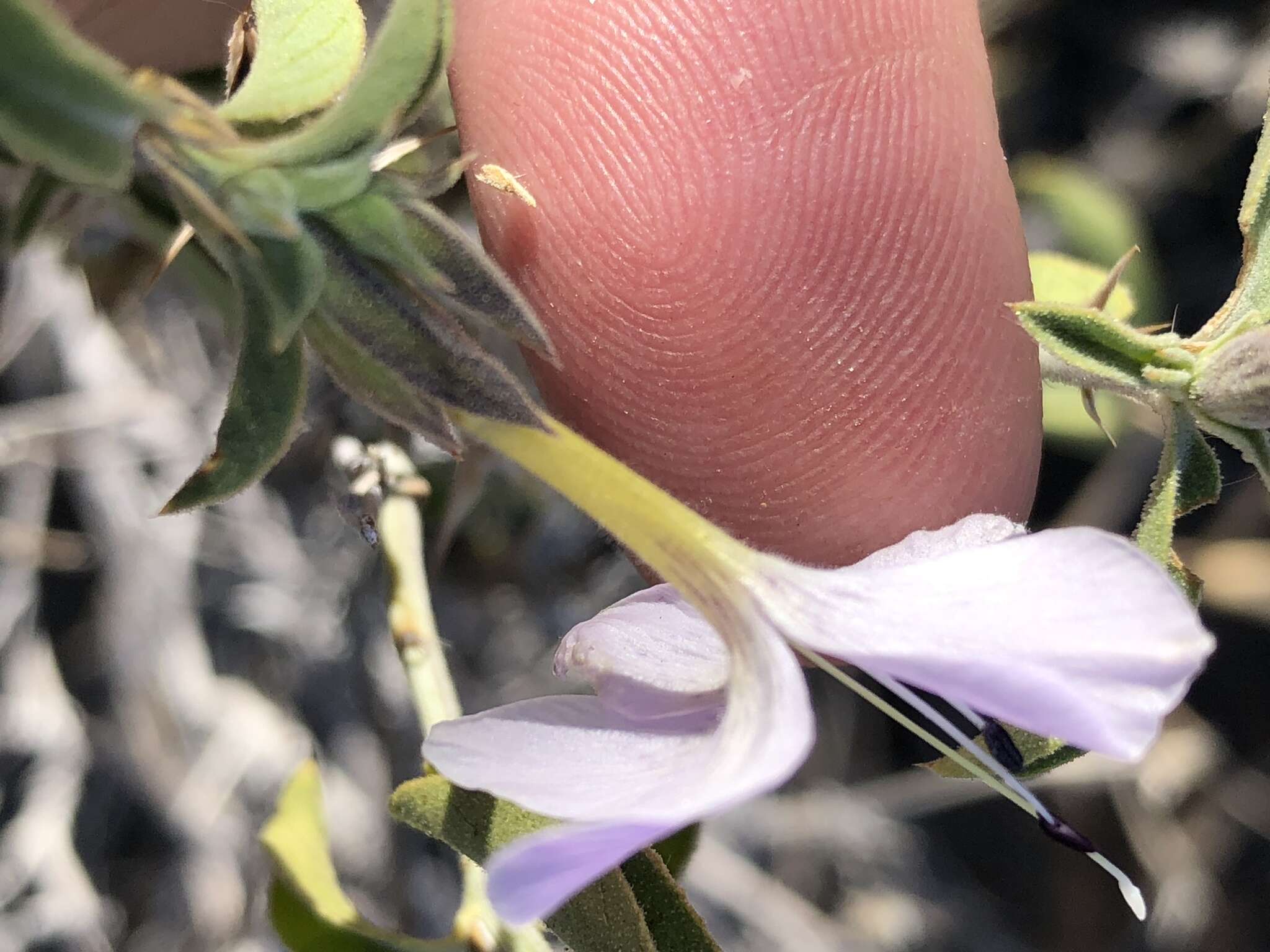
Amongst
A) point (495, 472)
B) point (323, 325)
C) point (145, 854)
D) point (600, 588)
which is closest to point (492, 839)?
point (323, 325)

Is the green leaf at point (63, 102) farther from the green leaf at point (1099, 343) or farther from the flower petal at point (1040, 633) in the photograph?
the green leaf at point (1099, 343)

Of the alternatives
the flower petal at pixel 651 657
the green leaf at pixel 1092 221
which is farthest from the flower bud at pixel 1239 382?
the green leaf at pixel 1092 221

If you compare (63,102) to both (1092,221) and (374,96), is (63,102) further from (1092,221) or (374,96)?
(1092,221)

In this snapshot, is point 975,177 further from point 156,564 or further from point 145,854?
point 145,854

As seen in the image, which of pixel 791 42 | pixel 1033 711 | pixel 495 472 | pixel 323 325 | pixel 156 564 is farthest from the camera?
pixel 156 564

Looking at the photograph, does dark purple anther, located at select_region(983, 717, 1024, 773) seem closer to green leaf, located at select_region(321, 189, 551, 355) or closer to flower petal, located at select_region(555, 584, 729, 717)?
flower petal, located at select_region(555, 584, 729, 717)

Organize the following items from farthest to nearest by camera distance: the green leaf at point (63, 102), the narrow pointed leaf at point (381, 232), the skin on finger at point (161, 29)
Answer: the skin on finger at point (161, 29), the narrow pointed leaf at point (381, 232), the green leaf at point (63, 102)

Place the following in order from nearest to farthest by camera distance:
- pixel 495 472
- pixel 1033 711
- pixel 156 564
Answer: pixel 1033 711
pixel 495 472
pixel 156 564
